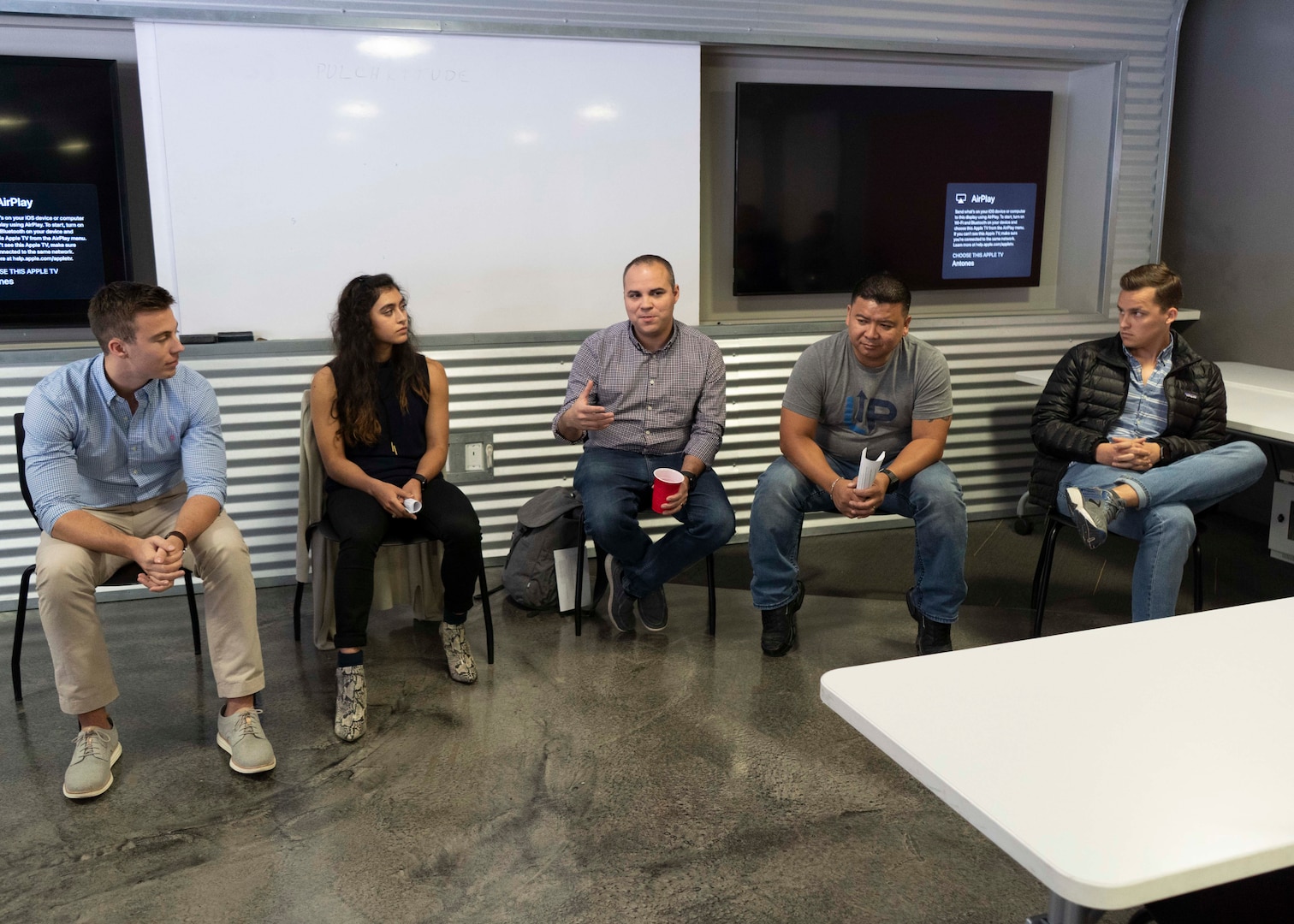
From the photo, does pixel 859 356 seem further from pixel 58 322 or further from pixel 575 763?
pixel 58 322

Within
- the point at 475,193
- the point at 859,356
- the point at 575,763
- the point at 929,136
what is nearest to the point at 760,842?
the point at 575,763

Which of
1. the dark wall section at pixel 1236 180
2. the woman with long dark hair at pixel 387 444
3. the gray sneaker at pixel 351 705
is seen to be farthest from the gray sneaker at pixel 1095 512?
the dark wall section at pixel 1236 180

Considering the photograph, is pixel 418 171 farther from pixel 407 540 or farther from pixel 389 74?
pixel 407 540

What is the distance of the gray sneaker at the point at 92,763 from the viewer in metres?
2.51

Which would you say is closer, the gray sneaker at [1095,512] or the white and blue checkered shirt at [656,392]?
the gray sneaker at [1095,512]

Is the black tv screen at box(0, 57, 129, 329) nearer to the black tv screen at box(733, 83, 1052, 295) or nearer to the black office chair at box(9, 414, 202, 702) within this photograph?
the black office chair at box(9, 414, 202, 702)

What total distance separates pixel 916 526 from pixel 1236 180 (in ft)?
10.0

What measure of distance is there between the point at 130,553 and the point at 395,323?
1038 mm

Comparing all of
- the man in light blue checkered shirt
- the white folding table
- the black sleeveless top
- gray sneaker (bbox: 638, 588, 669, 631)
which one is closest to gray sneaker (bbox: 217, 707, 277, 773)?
the man in light blue checkered shirt

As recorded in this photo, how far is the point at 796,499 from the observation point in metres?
3.35

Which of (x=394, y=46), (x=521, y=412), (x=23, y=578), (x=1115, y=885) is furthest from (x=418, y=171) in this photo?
(x=1115, y=885)

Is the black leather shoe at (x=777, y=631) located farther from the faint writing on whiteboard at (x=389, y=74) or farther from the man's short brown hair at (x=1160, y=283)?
the faint writing on whiteboard at (x=389, y=74)

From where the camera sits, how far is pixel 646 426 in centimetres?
359

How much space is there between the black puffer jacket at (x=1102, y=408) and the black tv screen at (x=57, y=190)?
3430mm
